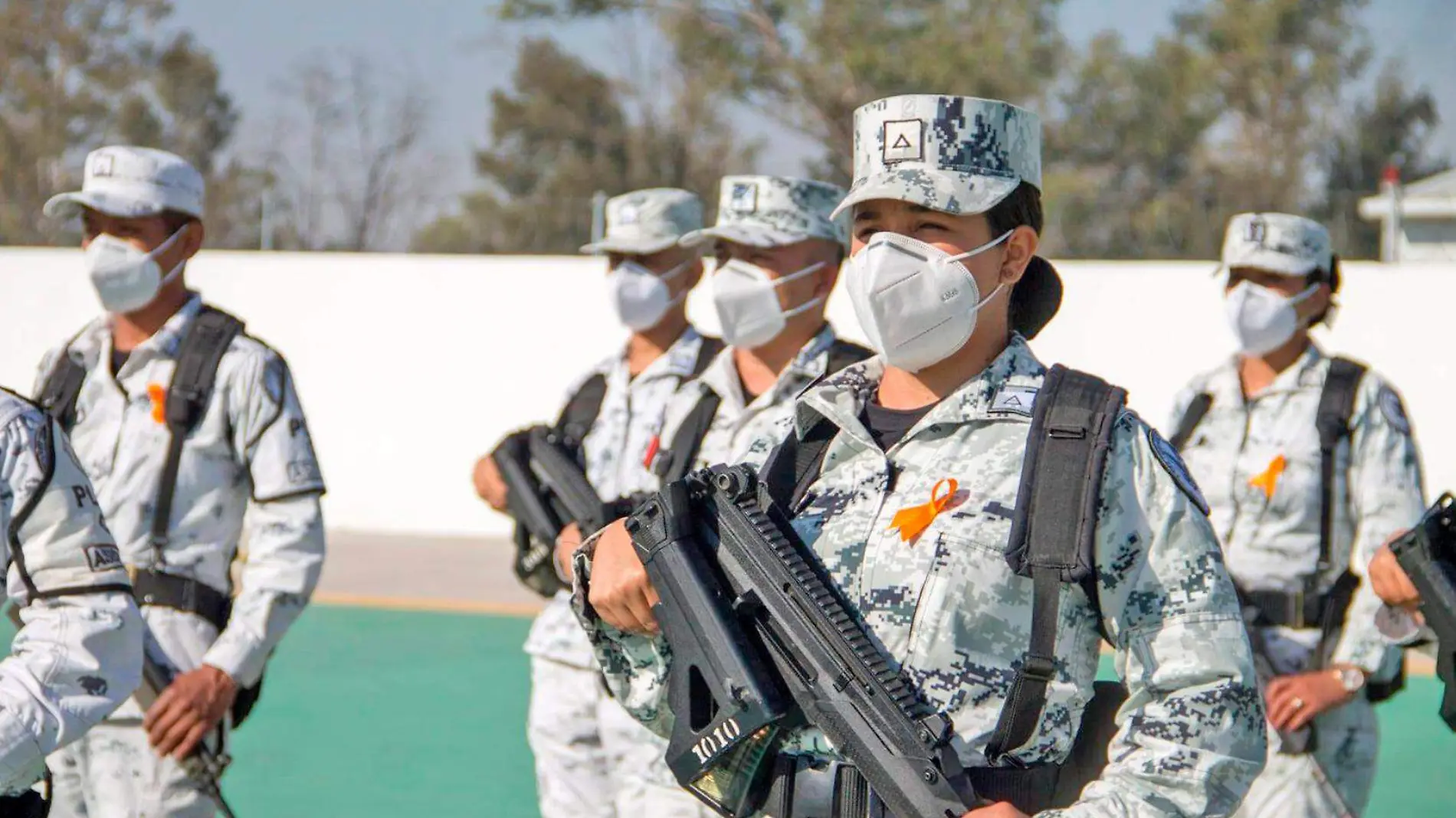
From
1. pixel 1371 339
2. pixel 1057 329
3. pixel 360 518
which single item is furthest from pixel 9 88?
pixel 1371 339

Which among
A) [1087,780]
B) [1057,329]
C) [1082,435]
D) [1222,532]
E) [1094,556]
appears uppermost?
[1082,435]

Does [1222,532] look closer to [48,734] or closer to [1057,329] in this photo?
[48,734]

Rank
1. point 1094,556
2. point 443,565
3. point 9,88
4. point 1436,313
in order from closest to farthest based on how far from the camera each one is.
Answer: point 1094,556 < point 1436,313 < point 443,565 < point 9,88

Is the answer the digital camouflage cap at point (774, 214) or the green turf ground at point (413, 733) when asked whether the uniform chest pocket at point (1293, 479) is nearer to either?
the digital camouflage cap at point (774, 214)

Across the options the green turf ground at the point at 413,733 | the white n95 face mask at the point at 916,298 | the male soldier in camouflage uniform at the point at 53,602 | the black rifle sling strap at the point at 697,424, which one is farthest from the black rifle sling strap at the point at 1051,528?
the green turf ground at the point at 413,733

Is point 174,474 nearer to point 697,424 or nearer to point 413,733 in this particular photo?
point 697,424

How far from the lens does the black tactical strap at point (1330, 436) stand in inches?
184

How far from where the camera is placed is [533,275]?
13367mm

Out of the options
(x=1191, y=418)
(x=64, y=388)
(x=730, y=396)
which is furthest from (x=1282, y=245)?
(x=64, y=388)

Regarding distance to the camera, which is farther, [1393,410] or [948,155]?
[1393,410]

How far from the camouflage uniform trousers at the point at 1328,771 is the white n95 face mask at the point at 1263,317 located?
1.08 m

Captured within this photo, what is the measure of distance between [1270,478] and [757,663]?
287cm

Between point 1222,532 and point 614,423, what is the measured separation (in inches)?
68.9

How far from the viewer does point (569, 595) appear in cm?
459
